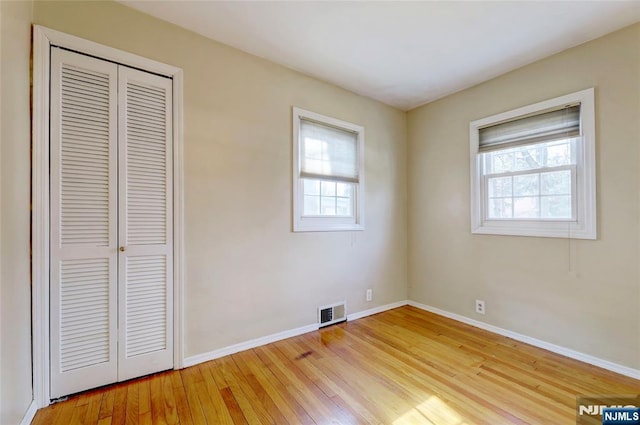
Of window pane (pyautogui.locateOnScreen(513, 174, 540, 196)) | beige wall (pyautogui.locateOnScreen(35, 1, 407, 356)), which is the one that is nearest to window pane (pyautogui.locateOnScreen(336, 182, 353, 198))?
beige wall (pyautogui.locateOnScreen(35, 1, 407, 356))

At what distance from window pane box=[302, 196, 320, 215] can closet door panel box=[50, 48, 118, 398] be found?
1.62 meters

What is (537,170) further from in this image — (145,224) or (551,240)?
(145,224)

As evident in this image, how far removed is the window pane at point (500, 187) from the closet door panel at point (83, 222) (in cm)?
347

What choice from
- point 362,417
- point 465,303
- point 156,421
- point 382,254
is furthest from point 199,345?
point 465,303

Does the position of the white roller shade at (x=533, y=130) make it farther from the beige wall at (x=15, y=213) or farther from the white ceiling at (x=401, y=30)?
the beige wall at (x=15, y=213)

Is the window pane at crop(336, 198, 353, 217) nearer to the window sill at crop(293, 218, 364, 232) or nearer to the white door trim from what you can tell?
the window sill at crop(293, 218, 364, 232)

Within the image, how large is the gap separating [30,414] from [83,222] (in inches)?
44.6

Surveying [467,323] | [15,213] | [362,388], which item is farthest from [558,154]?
[15,213]

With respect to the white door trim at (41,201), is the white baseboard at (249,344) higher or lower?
lower

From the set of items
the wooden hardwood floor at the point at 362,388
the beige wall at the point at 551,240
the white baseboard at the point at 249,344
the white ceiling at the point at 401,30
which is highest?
the white ceiling at the point at 401,30

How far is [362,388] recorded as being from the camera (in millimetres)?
1921

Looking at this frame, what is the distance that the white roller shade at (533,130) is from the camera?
2395 mm

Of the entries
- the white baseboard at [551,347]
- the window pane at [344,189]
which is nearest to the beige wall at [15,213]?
the window pane at [344,189]

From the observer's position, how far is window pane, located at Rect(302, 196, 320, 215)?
290 cm
